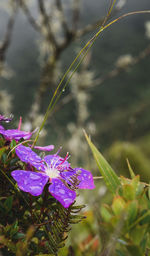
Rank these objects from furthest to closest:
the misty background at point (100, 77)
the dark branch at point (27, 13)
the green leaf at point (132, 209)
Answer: the misty background at point (100, 77), the dark branch at point (27, 13), the green leaf at point (132, 209)

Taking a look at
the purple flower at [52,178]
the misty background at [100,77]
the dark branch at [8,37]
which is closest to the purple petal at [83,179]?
the purple flower at [52,178]

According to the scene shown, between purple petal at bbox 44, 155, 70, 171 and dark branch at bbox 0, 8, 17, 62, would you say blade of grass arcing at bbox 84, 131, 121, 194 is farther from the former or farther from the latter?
dark branch at bbox 0, 8, 17, 62

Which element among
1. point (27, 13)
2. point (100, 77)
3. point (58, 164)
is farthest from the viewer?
point (100, 77)

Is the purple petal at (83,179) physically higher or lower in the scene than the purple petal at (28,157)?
lower

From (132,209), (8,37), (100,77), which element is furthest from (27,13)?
(100,77)

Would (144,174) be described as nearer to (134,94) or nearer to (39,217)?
(39,217)

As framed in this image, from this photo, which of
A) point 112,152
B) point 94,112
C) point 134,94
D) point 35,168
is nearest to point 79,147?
point 112,152

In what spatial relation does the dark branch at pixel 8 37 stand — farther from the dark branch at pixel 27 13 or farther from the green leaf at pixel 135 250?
the green leaf at pixel 135 250

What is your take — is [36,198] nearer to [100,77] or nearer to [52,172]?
[52,172]
